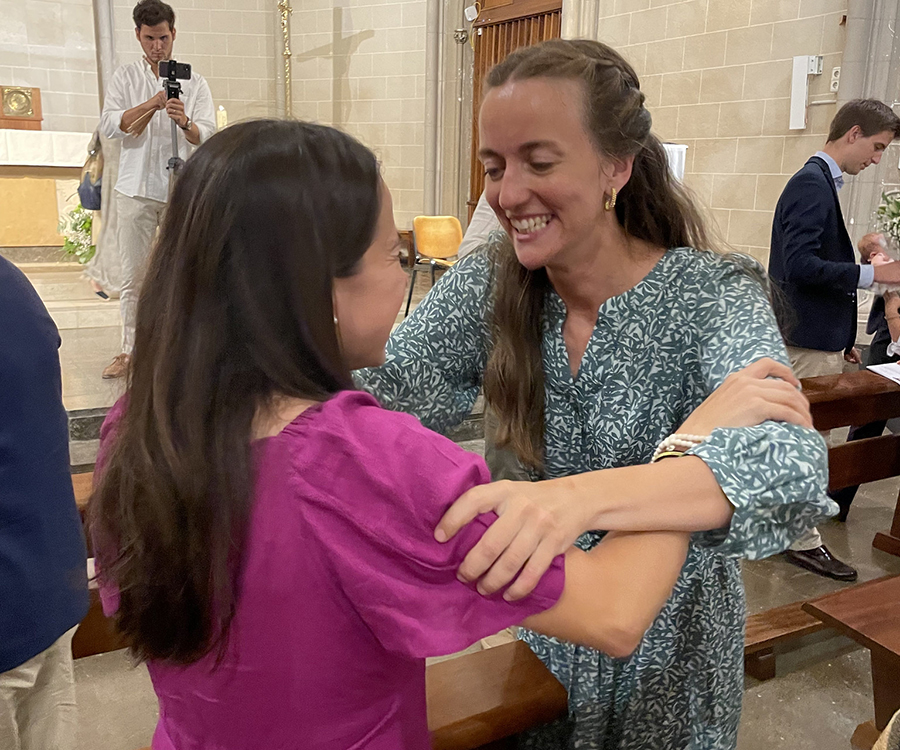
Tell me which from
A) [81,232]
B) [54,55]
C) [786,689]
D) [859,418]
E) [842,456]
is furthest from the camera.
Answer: [54,55]

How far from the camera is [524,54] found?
1.27 m

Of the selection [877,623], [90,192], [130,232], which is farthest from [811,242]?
[90,192]

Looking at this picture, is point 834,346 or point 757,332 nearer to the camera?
point 757,332

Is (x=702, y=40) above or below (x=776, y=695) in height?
above

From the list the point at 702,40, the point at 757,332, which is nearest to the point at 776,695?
the point at 757,332

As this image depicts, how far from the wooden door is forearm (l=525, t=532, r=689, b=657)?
22.5ft

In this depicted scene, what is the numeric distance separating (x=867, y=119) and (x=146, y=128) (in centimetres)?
366

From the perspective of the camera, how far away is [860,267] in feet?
11.0

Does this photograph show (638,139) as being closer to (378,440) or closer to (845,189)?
(378,440)

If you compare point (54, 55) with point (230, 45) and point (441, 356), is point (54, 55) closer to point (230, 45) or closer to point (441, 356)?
point (230, 45)

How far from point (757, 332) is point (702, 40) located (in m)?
5.54

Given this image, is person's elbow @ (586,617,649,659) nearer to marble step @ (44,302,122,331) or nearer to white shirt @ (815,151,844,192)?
white shirt @ (815,151,844,192)

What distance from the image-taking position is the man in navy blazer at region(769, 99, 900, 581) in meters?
3.36

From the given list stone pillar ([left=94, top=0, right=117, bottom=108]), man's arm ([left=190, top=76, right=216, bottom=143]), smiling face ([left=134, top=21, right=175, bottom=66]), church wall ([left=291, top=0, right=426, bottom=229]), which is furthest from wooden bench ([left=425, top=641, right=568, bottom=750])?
stone pillar ([left=94, top=0, right=117, bottom=108])
